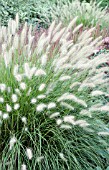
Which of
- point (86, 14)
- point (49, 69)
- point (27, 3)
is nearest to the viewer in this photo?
point (49, 69)

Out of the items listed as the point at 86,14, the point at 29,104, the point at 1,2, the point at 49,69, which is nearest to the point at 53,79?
the point at 49,69

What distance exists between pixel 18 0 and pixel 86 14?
202 centimetres

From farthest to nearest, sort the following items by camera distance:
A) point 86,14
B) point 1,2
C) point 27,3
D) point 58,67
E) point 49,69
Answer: point 27,3 → point 1,2 → point 86,14 → point 49,69 → point 58,67

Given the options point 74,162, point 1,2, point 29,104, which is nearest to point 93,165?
point 74,162

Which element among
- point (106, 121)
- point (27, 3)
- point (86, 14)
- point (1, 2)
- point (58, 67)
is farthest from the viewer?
point (27, 3)

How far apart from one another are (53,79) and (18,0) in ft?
17.3

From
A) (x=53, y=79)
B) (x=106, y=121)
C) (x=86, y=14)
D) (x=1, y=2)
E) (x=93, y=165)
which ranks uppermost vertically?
(x=1, y=2)

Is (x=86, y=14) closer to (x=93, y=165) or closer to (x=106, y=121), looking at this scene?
(x=106, y=121)

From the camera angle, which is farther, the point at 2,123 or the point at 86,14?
the point at 86,14

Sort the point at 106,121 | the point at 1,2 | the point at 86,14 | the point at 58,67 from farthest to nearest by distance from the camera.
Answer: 1. the point at 1,2
2. the point at 86,14
3. the point at 106,121
4. the point at 58,67

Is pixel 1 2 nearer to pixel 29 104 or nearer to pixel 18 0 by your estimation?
pixel 18 0

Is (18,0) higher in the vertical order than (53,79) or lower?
higher

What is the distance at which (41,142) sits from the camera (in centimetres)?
312

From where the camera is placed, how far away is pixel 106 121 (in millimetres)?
3510
